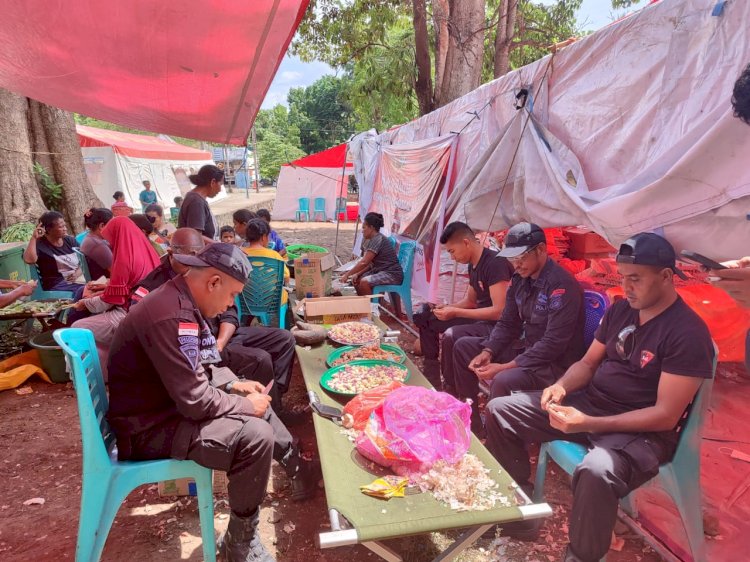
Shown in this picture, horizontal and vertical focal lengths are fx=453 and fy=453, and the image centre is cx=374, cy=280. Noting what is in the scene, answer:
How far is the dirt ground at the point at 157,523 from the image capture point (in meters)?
2.47

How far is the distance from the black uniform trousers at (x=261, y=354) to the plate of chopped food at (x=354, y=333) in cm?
38

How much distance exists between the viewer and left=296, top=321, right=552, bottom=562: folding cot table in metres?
1.77

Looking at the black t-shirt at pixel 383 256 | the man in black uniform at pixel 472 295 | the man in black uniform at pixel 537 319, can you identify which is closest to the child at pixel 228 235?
the black t-shirt at pixel 383 256

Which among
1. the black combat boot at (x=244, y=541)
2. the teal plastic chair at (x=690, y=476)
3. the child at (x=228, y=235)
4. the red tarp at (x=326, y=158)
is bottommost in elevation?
the black combat boot at (x=244, y=541)

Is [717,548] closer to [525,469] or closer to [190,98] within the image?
[525,469]

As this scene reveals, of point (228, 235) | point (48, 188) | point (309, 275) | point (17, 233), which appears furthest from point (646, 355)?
point (48, 188)

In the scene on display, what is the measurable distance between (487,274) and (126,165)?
1973 centimetres

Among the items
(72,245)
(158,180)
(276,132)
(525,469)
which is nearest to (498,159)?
(525,469)

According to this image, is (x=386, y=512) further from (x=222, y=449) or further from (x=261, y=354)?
(x=261, y=354)

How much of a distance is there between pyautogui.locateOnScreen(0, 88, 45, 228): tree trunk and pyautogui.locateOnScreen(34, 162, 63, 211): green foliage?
0.35 metres

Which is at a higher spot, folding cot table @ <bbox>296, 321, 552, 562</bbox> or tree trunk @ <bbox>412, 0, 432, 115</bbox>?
tree trunk @ <bbox>412, 0, 432, 115</bbox>

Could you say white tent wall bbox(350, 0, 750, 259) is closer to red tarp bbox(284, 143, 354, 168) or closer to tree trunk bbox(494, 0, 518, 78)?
tree trunk bbox(494, 0, 518, 78)

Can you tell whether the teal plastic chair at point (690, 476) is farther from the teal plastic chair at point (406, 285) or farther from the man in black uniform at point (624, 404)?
the teal plastic chair at point (406, 285)

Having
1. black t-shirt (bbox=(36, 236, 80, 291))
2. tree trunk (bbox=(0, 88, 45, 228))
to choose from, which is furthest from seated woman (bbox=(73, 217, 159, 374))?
tree trunk (bbox=(0, 88, 45, 228))
